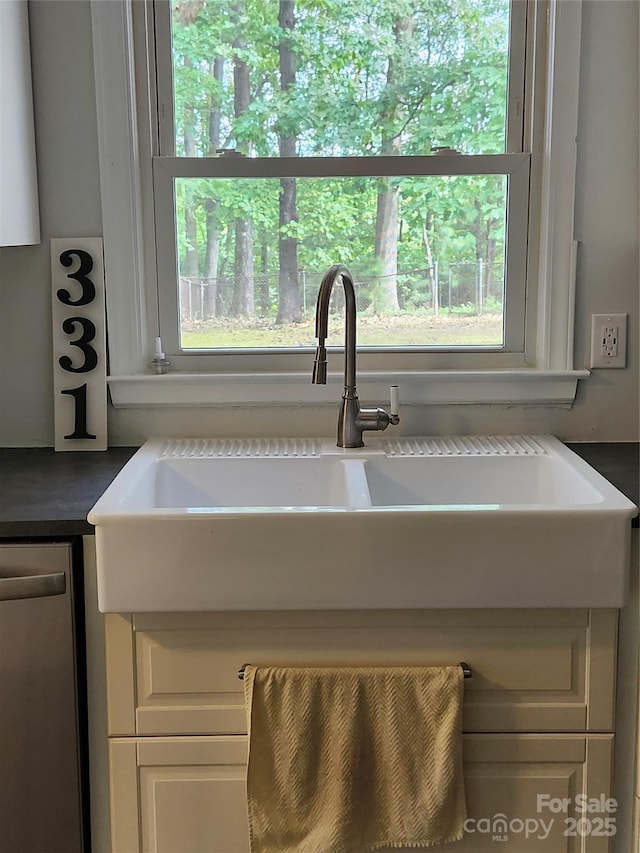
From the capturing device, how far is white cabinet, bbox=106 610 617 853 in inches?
56.4

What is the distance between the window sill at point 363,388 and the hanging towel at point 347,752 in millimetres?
675

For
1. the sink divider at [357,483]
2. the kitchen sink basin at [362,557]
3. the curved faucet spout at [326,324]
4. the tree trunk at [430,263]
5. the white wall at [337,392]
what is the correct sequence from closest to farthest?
the kitchen sink basin at [362,557] → the sink divider at [357,483] → the curved faucet spout at [326,324] → the white wall at [337,392] → the tree trunk at [430,263]

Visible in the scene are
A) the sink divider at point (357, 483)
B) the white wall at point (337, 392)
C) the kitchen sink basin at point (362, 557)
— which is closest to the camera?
the kitchen sink basin at point (362, 557)

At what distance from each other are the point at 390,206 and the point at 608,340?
545 millimetres

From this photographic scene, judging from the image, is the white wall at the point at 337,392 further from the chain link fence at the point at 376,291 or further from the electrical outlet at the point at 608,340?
the chain link fence at the point at 376,291

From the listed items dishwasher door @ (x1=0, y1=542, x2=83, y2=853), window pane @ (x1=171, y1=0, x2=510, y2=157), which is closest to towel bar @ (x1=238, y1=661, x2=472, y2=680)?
dishwasher door @ (x1=0, y1=542, x2=83, y2=853)

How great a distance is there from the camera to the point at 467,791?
147cm

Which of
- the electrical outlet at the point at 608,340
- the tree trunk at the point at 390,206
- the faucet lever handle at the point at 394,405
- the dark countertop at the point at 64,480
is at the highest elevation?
the tree trunk at the point at 390,206

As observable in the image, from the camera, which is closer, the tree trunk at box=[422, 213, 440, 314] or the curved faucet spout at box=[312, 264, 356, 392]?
the curved faucet spout at box=[312, 264, 356, 392]

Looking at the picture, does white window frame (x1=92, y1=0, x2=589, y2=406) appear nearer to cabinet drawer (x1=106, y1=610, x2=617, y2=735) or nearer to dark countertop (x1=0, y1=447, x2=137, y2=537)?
dark countertop (x1=0, y1=447, x2=137, y2=537)

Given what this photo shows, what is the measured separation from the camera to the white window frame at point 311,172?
1.82m

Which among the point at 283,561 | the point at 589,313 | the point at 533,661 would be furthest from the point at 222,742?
the point at 589,313

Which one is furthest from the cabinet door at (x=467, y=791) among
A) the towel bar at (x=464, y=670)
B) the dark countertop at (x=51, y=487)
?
the dark countertop at (x=51, y=487)

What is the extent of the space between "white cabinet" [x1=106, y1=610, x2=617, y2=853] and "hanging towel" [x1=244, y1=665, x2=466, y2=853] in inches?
1.9
